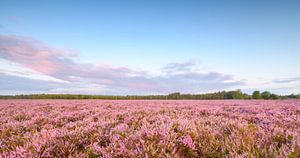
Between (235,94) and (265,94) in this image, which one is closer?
(265,94)

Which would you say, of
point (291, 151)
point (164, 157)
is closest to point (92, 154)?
point (164, 157)

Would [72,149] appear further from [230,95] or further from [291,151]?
[230,95]

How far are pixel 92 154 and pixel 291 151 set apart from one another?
237cm

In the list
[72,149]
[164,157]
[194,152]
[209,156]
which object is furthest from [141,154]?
[72,149]

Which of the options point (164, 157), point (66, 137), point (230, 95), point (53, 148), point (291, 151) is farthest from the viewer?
point (230, 95)

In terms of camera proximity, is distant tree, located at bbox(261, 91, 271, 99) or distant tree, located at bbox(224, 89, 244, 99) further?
distant tree, located at bbox(224, 89, 244, 99)

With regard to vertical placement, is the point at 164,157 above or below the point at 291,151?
below

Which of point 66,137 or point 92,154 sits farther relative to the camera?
point 66,137

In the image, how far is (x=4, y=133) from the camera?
3758 millimetres

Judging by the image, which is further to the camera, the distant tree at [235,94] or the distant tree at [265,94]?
the distant tree at [235,94]

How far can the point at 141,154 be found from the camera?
82.0 inches

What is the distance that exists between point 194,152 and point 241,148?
62cm

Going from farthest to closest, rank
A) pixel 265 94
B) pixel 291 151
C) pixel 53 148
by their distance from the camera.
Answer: pixel 265 94 → pixel 53 148 → pixel 291 151

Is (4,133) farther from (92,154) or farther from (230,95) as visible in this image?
(230,95)
